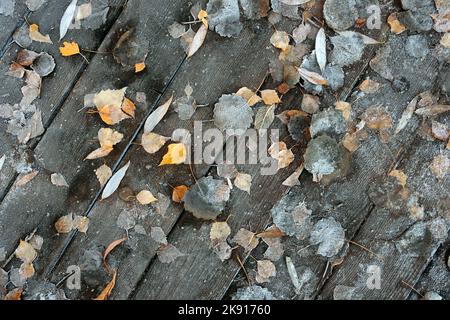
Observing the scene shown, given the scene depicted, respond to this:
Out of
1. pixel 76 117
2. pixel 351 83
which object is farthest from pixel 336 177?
pixel 76 117

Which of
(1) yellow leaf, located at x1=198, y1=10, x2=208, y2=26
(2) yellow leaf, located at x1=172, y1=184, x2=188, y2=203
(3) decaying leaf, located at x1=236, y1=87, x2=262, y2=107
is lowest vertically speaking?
(2) yellow leaf, located at x1=172, y1=184, x2=188, y2=203

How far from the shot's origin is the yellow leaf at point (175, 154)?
1.85 meters

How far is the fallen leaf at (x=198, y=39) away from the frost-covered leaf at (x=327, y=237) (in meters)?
0.56

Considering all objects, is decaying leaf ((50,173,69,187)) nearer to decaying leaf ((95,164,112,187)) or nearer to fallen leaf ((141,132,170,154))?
decaying leaf ((95,164,112,187))

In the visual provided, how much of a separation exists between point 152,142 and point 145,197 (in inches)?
5.7

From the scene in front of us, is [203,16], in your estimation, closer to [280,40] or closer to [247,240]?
[280,40]

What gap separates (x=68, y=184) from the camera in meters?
1.87

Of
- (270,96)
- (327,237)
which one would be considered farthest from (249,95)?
(327,237)

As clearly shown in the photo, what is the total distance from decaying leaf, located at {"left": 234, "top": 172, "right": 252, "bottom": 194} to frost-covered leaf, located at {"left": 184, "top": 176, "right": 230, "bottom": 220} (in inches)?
1.7

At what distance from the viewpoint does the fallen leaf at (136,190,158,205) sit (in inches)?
73.2

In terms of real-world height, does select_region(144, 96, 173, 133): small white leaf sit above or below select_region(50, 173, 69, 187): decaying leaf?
above

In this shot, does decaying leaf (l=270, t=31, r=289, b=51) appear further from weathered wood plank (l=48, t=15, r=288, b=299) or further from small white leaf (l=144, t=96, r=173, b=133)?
small white leaf (l=144, t=96, r=173, b=133)

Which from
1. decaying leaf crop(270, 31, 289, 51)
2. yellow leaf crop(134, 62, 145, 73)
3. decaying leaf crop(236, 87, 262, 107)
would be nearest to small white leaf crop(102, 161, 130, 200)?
yellow leaf crop(134, 62, 145, 73)
